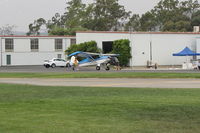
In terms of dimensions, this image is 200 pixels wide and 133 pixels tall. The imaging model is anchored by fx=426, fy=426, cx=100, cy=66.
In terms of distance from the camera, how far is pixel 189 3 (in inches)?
5059

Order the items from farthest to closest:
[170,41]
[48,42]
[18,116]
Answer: [48,42] → [170,41] → [18,116]

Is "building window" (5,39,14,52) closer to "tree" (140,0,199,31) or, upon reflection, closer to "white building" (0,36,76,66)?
"white building" (0,36,76,66)

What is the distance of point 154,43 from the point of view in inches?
2467

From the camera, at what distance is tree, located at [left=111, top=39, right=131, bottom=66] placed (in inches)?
2398

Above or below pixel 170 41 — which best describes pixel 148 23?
above

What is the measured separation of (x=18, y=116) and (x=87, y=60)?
4257cm

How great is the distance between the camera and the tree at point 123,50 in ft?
200

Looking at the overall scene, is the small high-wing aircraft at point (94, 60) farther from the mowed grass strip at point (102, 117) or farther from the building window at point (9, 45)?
the mowed grass strip at point (102, 117)

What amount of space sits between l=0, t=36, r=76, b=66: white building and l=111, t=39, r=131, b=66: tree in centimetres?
2432

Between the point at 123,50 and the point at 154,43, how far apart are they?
16.6 feet

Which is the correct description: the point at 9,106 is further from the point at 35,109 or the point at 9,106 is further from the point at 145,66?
the point at 145,66

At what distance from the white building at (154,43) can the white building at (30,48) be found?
20.0m

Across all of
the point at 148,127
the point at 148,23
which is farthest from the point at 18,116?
the point at 148,23

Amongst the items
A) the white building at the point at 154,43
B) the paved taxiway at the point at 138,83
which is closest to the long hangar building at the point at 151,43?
the white building at the point at 154,43
